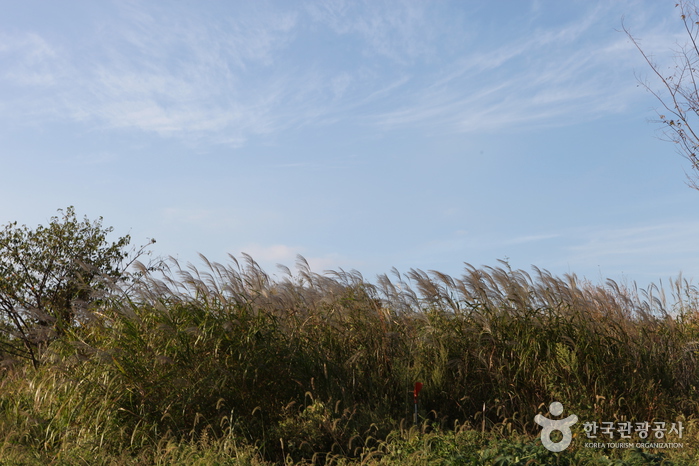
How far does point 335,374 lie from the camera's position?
5551 mm

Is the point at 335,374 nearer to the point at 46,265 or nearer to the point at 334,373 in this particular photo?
the point at 334,373

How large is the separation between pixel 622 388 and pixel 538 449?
8.14 feet

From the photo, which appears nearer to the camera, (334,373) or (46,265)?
(334,373)

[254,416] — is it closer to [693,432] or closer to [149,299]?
[149,299]

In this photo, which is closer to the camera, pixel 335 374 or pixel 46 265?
pixel 335 374

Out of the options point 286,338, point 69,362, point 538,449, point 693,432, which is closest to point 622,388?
point 693,432

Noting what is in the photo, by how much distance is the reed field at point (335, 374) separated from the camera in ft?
15.4

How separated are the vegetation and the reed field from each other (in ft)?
0.06

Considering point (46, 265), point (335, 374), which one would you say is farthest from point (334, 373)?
point (46, 265)

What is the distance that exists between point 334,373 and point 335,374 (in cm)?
1

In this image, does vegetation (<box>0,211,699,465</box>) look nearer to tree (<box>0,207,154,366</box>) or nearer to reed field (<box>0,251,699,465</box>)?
reed field (<box>0,251,699,465</box>)

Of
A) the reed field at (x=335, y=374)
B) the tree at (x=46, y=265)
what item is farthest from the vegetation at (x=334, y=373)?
the tree at (x=46, y=265)

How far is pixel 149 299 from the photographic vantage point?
5.67 meters

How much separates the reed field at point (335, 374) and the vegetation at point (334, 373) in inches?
0.7
